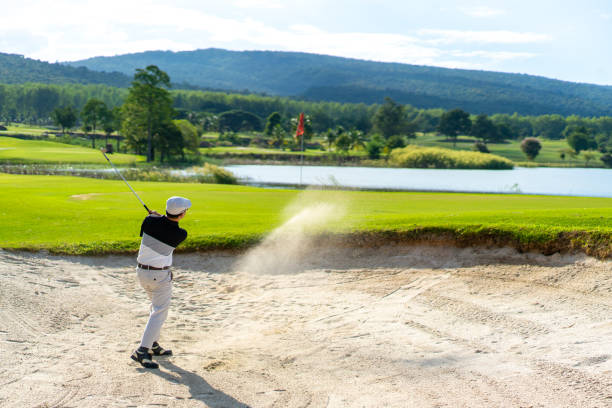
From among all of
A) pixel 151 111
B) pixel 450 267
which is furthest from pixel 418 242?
pixel 151 111

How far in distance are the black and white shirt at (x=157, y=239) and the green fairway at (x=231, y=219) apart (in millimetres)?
5831

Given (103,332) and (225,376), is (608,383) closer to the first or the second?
(225,376)

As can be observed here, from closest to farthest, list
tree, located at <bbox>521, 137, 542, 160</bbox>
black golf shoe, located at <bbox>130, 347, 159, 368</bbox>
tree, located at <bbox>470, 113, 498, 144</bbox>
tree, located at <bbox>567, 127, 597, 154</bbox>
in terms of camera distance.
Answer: black golf shoe, located at <bbox>130, 347, 159, 368</bbox>
tree, located at <bbox>521, 137, 542, 160</bbox>
tree, located at <bbox>567, 127, 597, 154</bbox>
tree, located at <bbox>470, 113, 498, 144</bbox>

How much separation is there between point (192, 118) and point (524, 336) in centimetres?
15598

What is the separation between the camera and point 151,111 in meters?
88.7

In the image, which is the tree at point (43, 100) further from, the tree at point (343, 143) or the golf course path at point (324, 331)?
the golf course path at point (324, 331)

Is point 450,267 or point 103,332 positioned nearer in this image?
point 103,332

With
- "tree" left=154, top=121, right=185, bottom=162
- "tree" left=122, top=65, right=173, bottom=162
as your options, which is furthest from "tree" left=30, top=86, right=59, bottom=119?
"tree" left=154, top=121, right=185, bottom=162

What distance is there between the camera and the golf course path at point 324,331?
6.41m

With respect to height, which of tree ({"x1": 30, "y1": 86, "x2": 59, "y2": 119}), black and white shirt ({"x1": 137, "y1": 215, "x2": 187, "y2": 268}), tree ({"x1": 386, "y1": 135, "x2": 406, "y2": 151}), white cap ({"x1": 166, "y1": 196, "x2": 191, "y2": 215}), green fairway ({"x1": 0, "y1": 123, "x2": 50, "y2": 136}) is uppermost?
tree ({"x1": 30, "y1": 86, "x2": 59, "y2": 119})

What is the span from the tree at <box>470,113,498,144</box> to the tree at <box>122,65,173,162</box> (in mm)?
103348

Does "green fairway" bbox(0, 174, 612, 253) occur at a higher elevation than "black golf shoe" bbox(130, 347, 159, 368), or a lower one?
higher

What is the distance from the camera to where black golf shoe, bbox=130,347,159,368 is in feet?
23.8

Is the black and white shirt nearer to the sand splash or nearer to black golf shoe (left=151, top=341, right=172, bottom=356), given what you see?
black golf shoe (left=151, top=341, right=172, bottom=356)
